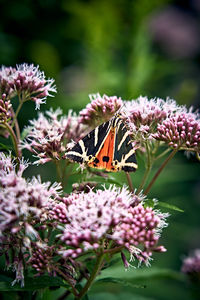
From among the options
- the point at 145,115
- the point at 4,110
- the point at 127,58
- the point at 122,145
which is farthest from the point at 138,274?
the point at 127,58

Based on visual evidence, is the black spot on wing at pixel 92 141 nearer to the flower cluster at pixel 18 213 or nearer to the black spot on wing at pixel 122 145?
the black spot on wing at pixel 122 145

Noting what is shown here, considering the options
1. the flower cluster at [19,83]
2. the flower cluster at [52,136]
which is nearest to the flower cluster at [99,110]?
the flower cluster at [52,136]

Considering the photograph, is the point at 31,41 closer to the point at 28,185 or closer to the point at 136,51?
the point at 136,51

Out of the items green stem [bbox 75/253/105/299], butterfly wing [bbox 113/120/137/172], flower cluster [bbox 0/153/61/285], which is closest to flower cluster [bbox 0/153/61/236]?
flower cluster [bbox 0/153/61/285]

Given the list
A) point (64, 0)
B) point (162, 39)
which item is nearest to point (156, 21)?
point (162, 39)

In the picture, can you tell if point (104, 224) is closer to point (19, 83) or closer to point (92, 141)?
point (92, 141)

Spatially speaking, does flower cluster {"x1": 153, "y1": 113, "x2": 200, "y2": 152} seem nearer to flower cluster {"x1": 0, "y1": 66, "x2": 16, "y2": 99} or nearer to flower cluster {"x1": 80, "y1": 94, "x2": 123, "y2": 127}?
flower cluster {"x1": 80, "y1": 94, "x2": 123, "y2": 127}
